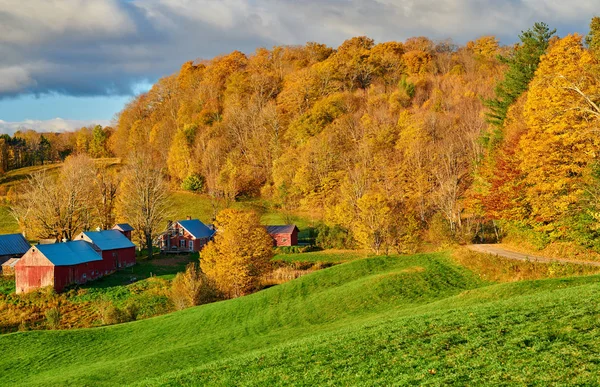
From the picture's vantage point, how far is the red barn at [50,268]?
51.5m

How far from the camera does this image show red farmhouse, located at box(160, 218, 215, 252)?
245ft

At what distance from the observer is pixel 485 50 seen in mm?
138125

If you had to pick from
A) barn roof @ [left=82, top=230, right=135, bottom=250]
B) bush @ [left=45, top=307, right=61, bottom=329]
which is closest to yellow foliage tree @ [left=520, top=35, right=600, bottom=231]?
bush @ [left=45, top=307, right=61, bottom=329]

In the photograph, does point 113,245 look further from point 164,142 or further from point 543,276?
point 164,142

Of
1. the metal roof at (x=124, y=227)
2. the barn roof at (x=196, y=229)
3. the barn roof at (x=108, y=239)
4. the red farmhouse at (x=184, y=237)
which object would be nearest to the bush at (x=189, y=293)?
the barn roof at (x=108, y=239)

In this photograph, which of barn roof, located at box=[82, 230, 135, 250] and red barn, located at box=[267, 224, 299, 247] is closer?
barn roof, located at box=[82, 230, 135, 250]

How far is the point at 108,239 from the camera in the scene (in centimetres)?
6244

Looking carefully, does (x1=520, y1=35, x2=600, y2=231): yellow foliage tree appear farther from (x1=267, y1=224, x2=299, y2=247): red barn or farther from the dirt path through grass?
(x1=267, y1=224, x2=299, y2=247): red barn

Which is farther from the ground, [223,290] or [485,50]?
[485,50]

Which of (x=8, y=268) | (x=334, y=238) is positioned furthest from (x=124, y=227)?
(x=334, y=238)

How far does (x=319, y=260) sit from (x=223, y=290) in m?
17.6

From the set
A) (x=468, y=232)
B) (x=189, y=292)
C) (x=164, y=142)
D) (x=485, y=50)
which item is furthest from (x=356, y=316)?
(x=485, y=50)

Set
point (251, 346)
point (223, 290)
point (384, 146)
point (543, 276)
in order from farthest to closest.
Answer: point (384, 146) → point (223, 290) → point (543, 276) → point (251, 346)

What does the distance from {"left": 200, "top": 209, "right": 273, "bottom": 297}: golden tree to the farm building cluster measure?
47.9 ft
